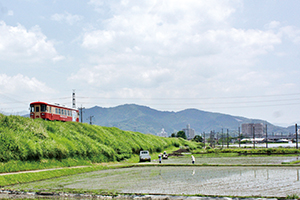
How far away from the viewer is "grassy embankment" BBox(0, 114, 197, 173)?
82.8 feet

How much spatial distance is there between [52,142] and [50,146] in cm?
94

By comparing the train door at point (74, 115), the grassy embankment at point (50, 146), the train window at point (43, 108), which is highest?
the train window at point (43, 108)

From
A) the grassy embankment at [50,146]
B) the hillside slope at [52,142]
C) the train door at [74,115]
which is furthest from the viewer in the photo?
the train door at [74,115]

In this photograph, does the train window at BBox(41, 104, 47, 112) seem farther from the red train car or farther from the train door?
the train door

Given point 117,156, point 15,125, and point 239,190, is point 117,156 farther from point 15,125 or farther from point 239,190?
point 239,190

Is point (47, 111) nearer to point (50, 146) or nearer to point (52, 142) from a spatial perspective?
point (52, 142)

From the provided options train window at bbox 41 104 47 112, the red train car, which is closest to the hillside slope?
the red train car

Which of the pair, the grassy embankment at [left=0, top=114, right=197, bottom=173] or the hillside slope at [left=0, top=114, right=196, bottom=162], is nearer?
the grassy embankment at [left=0, top=114, right=197, bottom=173]

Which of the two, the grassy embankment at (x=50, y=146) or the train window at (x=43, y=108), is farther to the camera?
the train window at (x=43, y=108)

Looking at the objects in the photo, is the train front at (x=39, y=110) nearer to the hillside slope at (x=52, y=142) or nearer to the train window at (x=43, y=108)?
the train window at (x=43, y=108)

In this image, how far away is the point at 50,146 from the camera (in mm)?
29141

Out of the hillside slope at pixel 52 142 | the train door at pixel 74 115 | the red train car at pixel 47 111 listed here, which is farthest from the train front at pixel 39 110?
the train door at pixel 74 115

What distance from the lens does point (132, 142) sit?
52250 millimetres

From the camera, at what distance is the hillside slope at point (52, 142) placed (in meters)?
25.7
